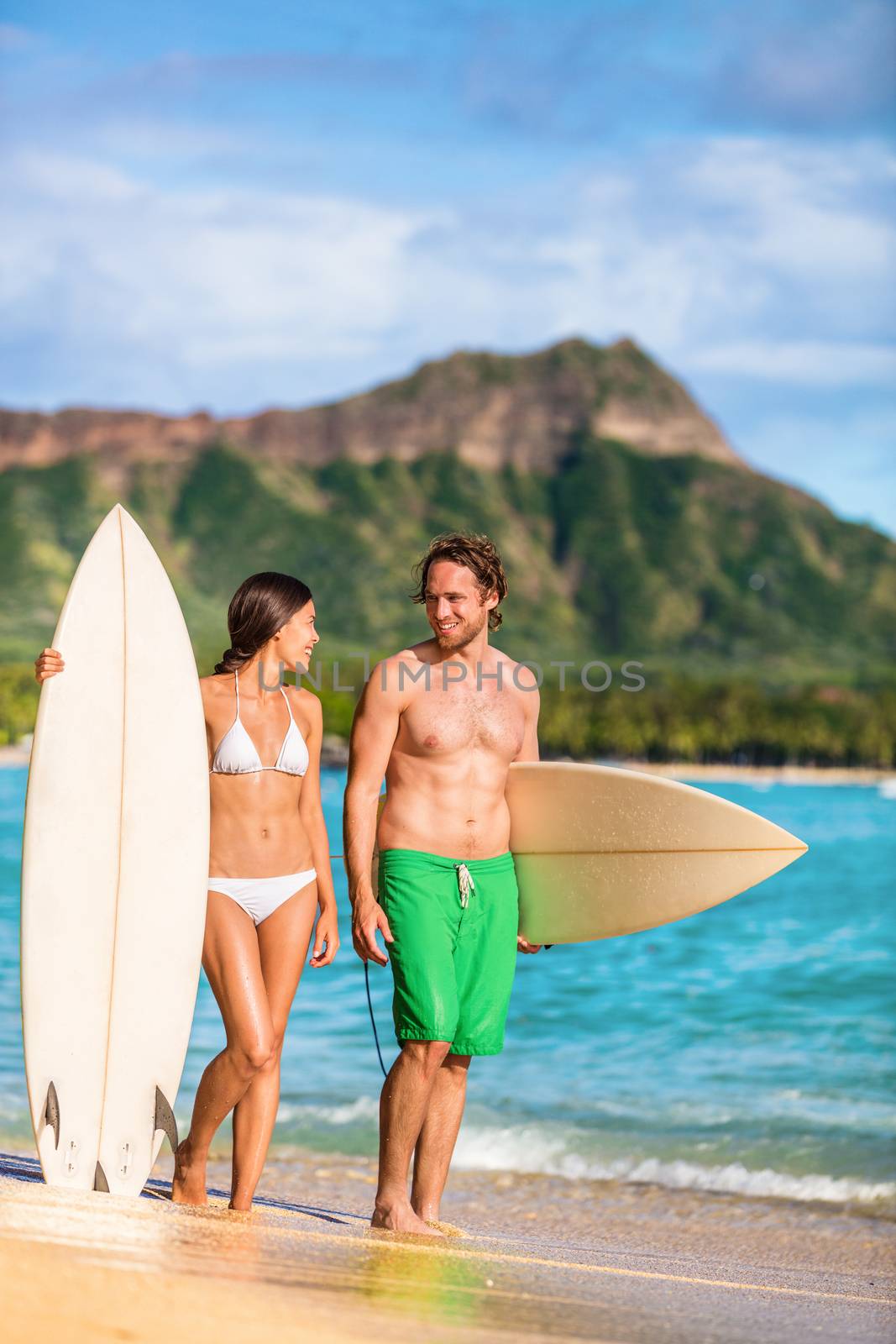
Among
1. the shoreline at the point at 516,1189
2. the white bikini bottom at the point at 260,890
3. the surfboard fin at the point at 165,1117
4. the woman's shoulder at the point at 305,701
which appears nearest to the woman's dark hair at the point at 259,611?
the woman's shoulder at the point at 305,701

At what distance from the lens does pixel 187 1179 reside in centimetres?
362

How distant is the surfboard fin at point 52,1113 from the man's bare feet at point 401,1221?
86 cm

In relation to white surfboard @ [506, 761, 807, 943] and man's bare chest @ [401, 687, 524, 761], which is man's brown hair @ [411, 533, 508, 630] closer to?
man's bare chest @ [401, 687, 524, 761]

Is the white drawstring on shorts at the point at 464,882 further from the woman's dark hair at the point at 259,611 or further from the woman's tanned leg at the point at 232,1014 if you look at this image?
the woman's dark hair at the point at 259,611

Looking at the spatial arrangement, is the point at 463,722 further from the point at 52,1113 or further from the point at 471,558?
the point at 52,1113

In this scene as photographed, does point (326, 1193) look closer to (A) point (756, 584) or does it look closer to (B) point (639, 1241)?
(B) point (639, 1241)

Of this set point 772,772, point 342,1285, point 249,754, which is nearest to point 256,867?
point 249,754

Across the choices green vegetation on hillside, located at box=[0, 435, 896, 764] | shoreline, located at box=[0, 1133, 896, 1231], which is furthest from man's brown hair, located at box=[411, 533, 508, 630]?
green vegetation on hillside, located at box=[0, 435, 896, 764]

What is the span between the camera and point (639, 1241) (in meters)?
5.15

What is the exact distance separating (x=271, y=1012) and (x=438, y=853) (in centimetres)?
59

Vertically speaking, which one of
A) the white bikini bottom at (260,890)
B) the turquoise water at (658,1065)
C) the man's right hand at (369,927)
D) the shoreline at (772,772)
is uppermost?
the white bikini bottom at (260,890)

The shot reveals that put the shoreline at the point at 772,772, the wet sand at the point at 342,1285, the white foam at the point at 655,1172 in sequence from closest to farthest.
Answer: the wet sand at the point at 342,1285, the white foam at the point at 655,1172, the shoreline at the point at 772,772

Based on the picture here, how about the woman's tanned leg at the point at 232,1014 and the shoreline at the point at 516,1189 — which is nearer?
the woman's tanned leg at the point at 232,1014

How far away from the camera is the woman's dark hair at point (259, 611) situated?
357 centimetres
